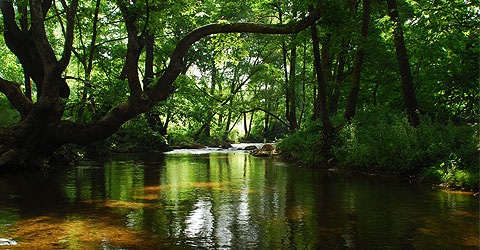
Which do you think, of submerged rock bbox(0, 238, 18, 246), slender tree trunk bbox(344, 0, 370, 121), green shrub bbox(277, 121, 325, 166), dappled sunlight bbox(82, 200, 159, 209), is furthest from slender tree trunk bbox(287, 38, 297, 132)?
submerged rock bbox(0, 238, 18, 246)

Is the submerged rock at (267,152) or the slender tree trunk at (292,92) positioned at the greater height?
the slender tree trunk at (292,92)

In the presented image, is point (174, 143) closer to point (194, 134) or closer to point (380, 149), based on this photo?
point (194, 134)

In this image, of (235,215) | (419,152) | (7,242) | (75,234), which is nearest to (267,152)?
(419,152)

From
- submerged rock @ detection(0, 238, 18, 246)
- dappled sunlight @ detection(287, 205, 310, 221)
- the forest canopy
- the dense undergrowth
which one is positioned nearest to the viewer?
submerged rock @ detection(0, 238, 18, 246)

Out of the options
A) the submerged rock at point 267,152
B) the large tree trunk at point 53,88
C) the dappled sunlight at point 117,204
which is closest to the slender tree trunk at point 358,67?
the large tree trunk at point 53,88

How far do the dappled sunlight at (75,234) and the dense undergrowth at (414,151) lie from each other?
817 cm

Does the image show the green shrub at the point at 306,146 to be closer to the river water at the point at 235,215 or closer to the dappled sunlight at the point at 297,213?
the river water at the point at 235,215

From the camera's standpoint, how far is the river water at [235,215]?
518cm

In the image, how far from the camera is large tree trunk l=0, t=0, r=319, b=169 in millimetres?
13242

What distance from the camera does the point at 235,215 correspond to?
6.87 m

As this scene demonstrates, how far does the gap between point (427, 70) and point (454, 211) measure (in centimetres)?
1548

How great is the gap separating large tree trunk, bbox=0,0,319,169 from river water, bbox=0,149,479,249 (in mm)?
2774

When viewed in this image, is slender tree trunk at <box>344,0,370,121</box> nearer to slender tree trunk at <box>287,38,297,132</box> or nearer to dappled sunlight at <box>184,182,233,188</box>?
slender tree trunk at <box>287,38,297,132</box>

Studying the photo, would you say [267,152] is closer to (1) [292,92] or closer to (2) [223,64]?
(1) [292,92]
